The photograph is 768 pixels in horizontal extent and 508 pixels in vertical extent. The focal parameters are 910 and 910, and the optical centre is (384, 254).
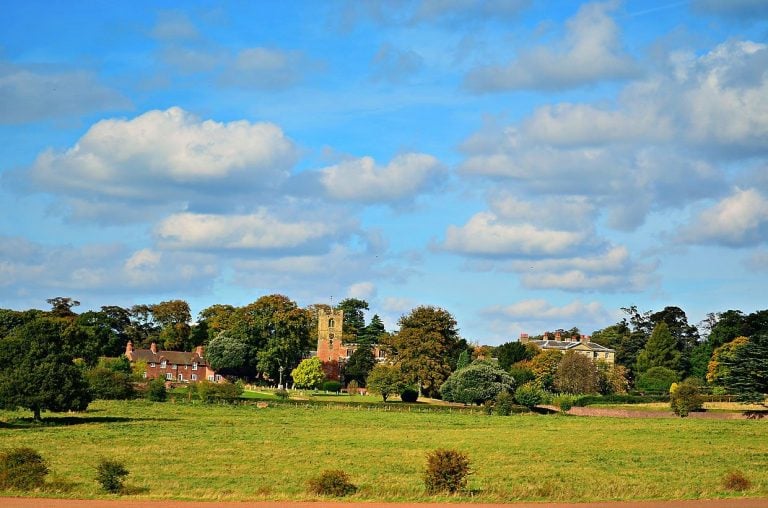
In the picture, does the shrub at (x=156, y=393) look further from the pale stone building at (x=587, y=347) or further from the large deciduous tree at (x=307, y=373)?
the pale stone building at (x=587, y=347)

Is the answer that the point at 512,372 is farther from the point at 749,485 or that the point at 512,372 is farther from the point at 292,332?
the point at 749,485

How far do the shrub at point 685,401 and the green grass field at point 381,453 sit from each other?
9739 millimetres

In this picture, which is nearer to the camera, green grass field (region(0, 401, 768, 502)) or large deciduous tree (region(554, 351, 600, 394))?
green grass field (region(0, 401, 768, 502))

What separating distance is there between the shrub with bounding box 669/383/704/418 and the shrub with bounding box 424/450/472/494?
53.2 m

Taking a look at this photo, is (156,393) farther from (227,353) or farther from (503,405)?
(227,353)

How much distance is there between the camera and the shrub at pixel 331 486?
26094mm

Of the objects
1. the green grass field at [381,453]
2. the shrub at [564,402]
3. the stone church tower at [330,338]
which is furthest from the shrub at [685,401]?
the stone church tower at [330,338]

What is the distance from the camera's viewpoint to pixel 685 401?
7531cm

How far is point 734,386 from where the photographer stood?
76.4m

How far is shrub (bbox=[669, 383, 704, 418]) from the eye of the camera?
75.2 metres

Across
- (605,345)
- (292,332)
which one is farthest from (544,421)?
(605,345)

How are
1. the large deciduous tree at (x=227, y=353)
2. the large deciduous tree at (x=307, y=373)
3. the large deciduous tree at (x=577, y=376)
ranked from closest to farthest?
the large deciduous tree at (x=577, y=376) → the large deciduous tree at (x=307, y=373) → the large deciduous tree at (x=227, y=353)

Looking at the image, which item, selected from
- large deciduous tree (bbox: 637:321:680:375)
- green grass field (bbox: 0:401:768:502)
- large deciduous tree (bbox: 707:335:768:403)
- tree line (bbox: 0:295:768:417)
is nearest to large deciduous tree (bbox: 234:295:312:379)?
tree line (bbox: 0:295:768:417)

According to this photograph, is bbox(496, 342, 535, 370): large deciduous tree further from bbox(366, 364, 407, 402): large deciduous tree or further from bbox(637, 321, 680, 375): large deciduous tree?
bbox(366, 364, 407, 402): large deciduous tree
